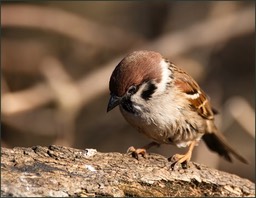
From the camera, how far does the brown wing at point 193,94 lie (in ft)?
14.0

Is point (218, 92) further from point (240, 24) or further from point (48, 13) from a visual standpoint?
point (48, 13)

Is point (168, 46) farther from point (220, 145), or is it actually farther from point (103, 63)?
point (220, 145)

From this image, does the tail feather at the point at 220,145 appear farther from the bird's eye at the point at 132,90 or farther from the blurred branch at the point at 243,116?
the bird's eye at the point at 132,90

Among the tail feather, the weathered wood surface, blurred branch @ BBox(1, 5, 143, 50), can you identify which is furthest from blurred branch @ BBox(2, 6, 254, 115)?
the weathered wood surface

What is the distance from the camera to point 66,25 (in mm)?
7520

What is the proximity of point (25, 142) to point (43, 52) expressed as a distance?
4.44ft

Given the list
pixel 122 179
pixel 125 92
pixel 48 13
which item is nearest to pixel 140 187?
pixel 122 179

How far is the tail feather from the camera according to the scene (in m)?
5.16

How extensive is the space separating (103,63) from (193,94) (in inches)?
142

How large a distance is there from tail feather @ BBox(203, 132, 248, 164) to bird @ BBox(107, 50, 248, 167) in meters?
0.63

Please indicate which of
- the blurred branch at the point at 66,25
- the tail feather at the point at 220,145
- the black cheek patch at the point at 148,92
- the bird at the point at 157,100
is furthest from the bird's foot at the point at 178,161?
the blurred branch at the point at 66,25

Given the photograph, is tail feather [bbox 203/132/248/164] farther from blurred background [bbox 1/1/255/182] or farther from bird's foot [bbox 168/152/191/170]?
bird's foot [bbox 168/152/191/170]

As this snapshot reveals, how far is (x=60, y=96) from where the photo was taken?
253 inches

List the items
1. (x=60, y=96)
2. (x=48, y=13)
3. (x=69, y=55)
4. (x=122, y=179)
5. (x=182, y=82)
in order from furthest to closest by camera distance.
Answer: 1. (x=69, y=55)
2. (x=48, y=13)
3. (x=60, y=96)
4. (x=182, y=82)
5. (x=122, y=179)
